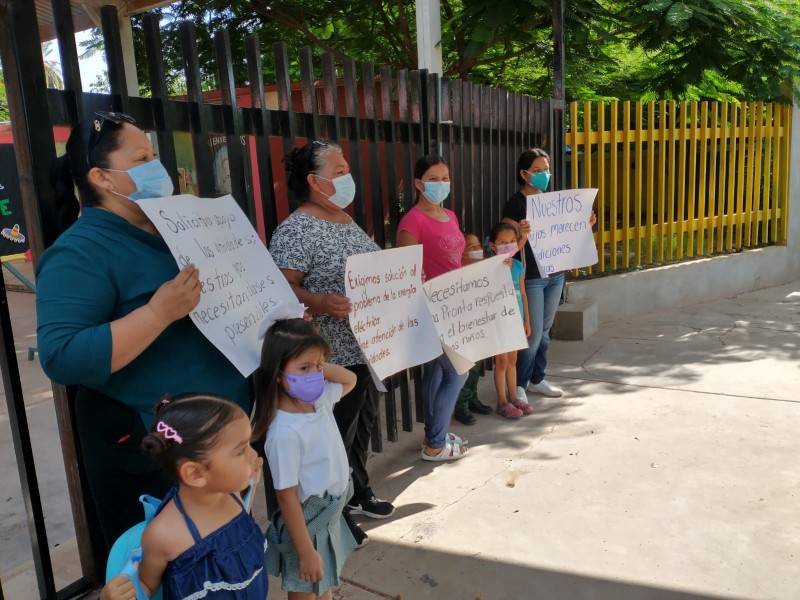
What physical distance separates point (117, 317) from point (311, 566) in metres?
0.97

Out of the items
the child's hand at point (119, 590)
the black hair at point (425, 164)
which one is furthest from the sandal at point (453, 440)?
the child's hand at point (119, 590)

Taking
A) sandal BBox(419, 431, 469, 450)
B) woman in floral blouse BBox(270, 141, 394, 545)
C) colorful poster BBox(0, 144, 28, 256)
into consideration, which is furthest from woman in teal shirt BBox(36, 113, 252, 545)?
colorful poster BBox(0, 144, 28, 256)

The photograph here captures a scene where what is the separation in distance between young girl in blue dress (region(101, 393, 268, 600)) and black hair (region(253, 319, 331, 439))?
0.44m

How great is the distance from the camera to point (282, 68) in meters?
2.99

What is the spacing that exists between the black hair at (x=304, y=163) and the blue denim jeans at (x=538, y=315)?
2077 millimetres

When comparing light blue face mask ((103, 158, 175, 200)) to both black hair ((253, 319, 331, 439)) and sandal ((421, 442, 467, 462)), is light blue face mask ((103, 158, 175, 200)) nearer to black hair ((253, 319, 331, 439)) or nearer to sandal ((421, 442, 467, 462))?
black hair ((253, 319, 331, 439))

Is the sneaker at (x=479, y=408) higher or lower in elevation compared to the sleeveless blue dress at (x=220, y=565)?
lower

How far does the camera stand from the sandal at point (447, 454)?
3.83 m

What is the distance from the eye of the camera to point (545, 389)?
4.89 meters

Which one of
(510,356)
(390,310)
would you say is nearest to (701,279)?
(510,356)

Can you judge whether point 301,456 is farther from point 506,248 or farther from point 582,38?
point 582,38

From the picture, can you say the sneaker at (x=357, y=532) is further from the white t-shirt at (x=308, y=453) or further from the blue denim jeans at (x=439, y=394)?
the blue denim jeans at (x=439, y=394)

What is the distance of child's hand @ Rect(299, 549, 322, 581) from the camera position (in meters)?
2.13

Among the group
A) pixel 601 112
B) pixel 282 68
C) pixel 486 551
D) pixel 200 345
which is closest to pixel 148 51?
pixel 282 68
